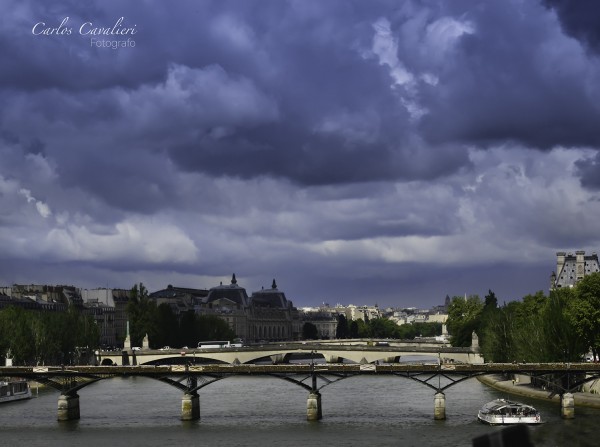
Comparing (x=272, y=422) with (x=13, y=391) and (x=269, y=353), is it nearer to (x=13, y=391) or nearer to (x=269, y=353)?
(x=13, y=391)

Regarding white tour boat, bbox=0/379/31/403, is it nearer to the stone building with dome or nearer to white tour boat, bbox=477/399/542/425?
white tour boat, bbox=477/399/542/425

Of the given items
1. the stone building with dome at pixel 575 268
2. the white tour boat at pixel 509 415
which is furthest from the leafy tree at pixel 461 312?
the white tour boat at pixel 509 415

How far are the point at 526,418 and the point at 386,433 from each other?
29.8ft

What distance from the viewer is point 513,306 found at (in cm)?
12988

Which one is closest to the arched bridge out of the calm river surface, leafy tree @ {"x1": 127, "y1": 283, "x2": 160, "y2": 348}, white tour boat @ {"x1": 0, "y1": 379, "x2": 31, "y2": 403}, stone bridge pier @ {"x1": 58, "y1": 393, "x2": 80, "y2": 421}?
leafy tree @ {"x1": 127, "y1": 283, "x2": 160, "y2": 348}

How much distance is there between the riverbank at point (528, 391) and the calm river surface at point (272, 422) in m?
1.25

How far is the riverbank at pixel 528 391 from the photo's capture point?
73088mm

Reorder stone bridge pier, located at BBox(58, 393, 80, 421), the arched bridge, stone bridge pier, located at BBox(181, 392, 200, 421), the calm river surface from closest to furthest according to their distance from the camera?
the calm river surface → stone bridge pier, located at BBox(181, 392, 200, 421) → stone bridge pier, located at BBox(58, 393, 80, 421) → the arched bridge

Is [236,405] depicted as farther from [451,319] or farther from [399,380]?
[451,319]

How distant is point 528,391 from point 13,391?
45987 millimetres

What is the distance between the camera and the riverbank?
73.1 metres

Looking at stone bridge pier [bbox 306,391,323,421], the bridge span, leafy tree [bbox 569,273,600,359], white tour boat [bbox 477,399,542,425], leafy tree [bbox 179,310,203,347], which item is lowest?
white tour boat [bbox 477,399,542,425]

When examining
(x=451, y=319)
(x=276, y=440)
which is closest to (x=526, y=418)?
(x=276, y=440)

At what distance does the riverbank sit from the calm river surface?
125 cm
